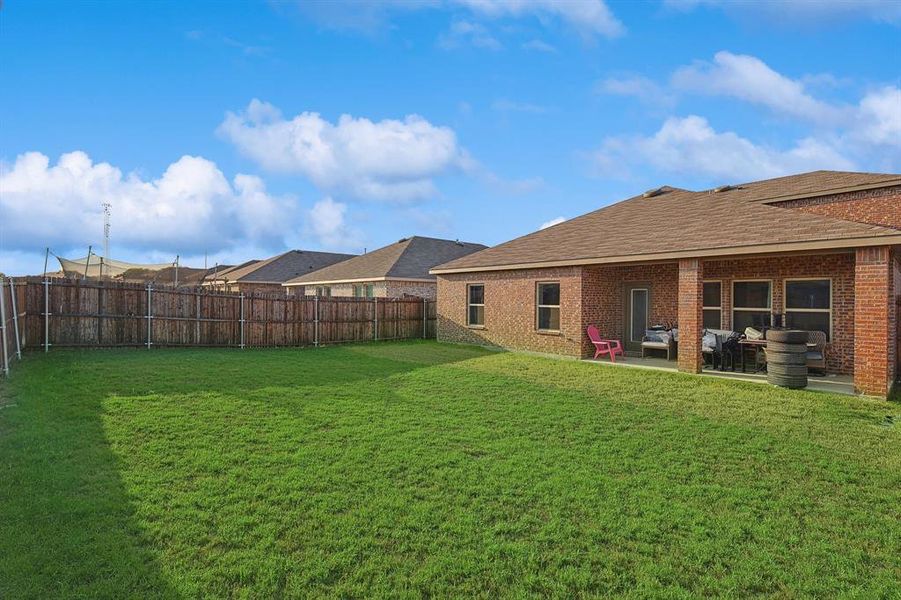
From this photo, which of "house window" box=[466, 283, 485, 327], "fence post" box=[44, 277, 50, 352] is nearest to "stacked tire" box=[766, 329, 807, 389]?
"house window" box=[466, 283, 485, 327]

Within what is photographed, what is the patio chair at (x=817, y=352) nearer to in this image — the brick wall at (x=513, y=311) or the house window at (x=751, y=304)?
the house window at (x=751, y=304)

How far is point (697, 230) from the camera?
13.0 m

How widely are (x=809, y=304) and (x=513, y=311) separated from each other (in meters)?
7.83

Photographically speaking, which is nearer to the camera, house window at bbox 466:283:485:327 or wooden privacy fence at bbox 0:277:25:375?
wooden privacy fence at bbox 0:277:25:375

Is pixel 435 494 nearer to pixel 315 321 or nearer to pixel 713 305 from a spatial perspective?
pixel 713 305

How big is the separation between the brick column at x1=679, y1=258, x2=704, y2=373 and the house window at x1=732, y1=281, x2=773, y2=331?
230 cm

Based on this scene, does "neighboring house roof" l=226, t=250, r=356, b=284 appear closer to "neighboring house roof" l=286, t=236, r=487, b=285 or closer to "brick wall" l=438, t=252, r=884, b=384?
"neighboring house roof" l=286, t=236, r=487, b=285

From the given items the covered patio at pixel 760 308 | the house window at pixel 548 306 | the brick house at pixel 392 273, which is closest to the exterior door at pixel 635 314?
the covered patio at pixel 760 308

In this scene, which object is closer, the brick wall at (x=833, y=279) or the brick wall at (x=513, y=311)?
the brick wall at (x=833, y=279)


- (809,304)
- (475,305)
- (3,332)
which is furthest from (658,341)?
(3,332)

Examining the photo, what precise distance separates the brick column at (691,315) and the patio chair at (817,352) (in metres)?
2.36

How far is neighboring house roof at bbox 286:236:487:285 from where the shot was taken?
85.8 ft

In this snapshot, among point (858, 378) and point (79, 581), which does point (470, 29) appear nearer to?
point (858, 378)

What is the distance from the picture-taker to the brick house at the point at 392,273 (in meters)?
25.7
